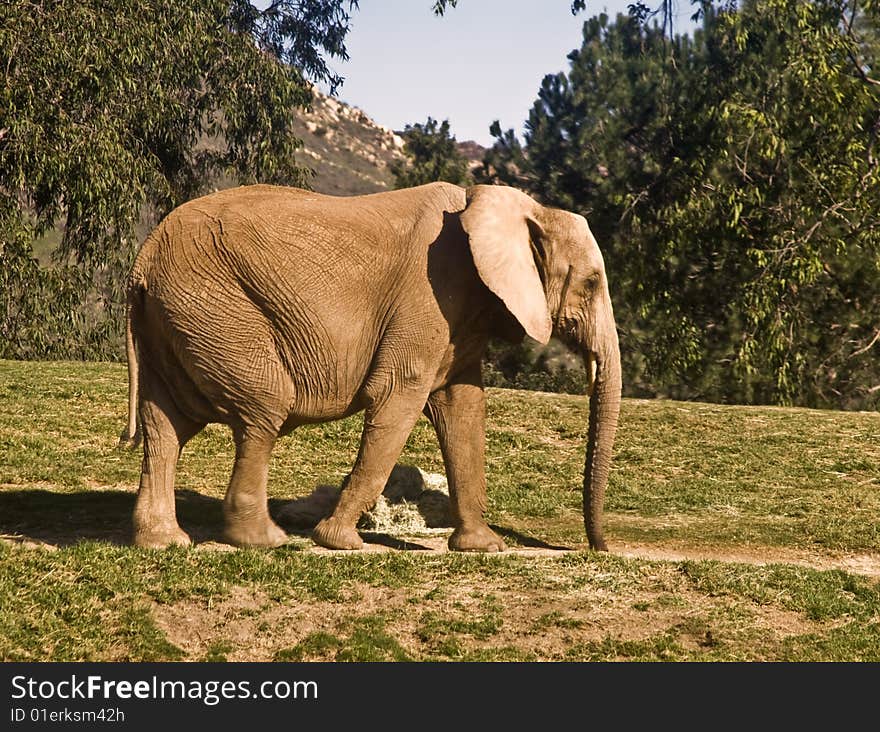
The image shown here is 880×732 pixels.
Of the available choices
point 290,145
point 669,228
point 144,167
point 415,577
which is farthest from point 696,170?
point 415,577

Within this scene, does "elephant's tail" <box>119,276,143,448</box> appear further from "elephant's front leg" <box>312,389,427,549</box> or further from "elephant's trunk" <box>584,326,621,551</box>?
"elephant's trunk" <box>584,326,621,551</box>

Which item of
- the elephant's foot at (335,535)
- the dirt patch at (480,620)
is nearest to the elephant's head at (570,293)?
the dirt patch at (480,620)

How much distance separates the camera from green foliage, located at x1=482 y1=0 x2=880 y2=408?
20.7 metres

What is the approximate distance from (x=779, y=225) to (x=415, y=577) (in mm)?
14777

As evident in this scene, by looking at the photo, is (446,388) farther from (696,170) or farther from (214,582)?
(696,170)

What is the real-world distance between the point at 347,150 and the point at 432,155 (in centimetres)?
5136

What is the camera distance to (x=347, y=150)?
92188 millimetres

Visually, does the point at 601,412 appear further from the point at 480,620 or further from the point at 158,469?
the point at 158,469

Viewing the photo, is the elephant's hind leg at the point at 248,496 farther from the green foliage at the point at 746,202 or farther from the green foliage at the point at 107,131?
the green foliage at the point at 746,202

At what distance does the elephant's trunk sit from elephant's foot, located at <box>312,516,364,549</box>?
6.11ft

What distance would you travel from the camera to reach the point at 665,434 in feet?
54.4

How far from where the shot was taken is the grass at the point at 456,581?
7.98m

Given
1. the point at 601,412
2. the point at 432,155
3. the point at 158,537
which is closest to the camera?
the point at 158,537

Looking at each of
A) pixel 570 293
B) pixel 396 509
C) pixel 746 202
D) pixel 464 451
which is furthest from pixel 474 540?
pixel 746 202
